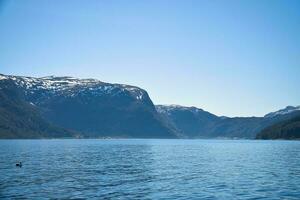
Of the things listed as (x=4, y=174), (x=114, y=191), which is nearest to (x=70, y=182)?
(x=114, y=191)

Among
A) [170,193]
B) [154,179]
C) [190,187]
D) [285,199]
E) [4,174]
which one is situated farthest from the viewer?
[4,174]

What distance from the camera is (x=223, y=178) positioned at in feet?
229

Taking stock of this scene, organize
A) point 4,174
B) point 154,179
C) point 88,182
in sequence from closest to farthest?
point 88,182
point 154,179
point 4,174

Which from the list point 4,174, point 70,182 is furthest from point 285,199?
point 4,174

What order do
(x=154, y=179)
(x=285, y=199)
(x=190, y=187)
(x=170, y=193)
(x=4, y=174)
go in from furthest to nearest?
(x=4, y=174), (x=154, y=179), (x=190, y=187), (x=170, y=193), (x=285, y=199)

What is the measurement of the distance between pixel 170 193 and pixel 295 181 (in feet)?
74.9

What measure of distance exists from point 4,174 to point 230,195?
4313 cm

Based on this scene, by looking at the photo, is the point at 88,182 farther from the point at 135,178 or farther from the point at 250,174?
the point at 250,174

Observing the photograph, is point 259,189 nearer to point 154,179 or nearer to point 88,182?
point 154,179

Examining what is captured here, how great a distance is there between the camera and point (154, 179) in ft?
227

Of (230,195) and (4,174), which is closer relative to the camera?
(230,195)

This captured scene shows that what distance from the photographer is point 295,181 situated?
65.1 m

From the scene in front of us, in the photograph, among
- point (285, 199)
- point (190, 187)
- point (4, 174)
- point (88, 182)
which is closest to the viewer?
point (285, 199)

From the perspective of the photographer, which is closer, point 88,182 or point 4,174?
point 88,182
